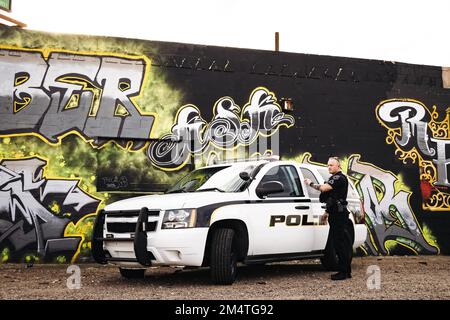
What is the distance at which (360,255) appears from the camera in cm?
1473

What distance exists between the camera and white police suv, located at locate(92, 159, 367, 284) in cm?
847

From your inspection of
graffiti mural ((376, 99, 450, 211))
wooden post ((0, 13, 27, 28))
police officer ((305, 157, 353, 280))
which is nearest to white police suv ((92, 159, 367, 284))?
police officer ((305, 157, 353, 280))

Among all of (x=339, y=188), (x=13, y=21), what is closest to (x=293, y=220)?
(x=339, y=188)

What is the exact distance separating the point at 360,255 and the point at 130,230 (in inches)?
295

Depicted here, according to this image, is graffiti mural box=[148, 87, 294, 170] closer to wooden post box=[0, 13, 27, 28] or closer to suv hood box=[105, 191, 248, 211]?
wooden post box=[0, 13, 27, 28]

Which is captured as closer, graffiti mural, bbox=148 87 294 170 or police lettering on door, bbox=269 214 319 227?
police lettering on door, bbox=269 214 319 227

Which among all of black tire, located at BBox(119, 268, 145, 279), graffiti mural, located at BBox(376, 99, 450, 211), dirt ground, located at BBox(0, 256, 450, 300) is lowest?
dirt ground, located at BBox(0, 256, 450, 300)

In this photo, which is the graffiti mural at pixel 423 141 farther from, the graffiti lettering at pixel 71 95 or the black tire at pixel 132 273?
the black tire at pixel 132 273

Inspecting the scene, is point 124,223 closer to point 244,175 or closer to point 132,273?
point 132,273

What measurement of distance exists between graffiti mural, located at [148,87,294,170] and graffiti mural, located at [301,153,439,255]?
2.15 m

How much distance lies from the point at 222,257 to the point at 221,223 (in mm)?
492

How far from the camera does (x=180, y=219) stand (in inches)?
334
